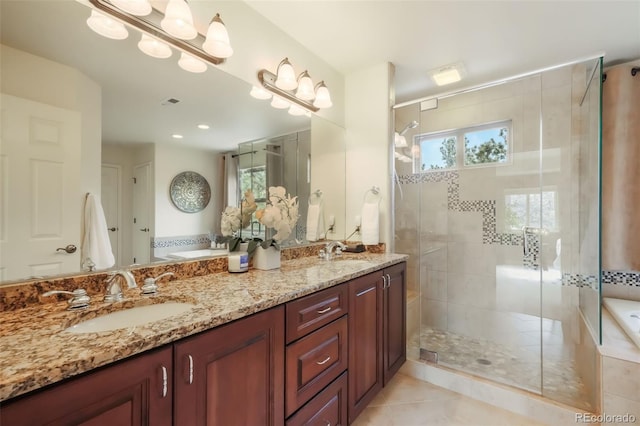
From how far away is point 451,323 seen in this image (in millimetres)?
2723

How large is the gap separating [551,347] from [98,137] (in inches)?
131

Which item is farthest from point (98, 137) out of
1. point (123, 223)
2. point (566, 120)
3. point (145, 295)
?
point (566, 120)

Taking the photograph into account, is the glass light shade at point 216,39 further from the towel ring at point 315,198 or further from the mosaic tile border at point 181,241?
the towel ring at point 315,198

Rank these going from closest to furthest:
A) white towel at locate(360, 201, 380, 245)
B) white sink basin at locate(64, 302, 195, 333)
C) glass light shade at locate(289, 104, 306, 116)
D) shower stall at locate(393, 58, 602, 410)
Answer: white sink basin at locate(64, 302, 195, 333) < glass light shade at locate(289, 104, 306, 116) < shower stall at locate(393, 58, 602, 410) < white towel at locate(360, 201, 380, 245)

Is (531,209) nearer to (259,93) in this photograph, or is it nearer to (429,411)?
(429,411)

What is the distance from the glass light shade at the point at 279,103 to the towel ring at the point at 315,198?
687 mm

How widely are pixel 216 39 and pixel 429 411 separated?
8.16ft

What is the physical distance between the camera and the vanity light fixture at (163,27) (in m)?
1.10

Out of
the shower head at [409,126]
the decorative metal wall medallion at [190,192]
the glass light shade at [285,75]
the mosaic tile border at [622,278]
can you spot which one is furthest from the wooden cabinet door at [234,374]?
the mosaic tile border at [622,278]

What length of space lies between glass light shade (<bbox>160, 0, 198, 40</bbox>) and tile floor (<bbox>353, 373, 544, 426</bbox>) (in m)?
2.29

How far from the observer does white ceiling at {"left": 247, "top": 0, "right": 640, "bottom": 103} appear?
5.41 ft

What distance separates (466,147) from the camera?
2729 mm

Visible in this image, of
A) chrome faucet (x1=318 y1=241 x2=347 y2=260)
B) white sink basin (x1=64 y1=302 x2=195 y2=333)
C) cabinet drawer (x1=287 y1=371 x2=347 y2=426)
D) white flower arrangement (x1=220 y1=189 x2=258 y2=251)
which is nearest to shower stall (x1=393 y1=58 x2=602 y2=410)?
chrome faucet (x1=318 y1=241 x2=347 y2=260)

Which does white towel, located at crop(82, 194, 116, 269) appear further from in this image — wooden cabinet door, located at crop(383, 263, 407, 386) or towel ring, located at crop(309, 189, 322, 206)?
wooden cabinet door, located at crop(383, 263, 407, 386)
